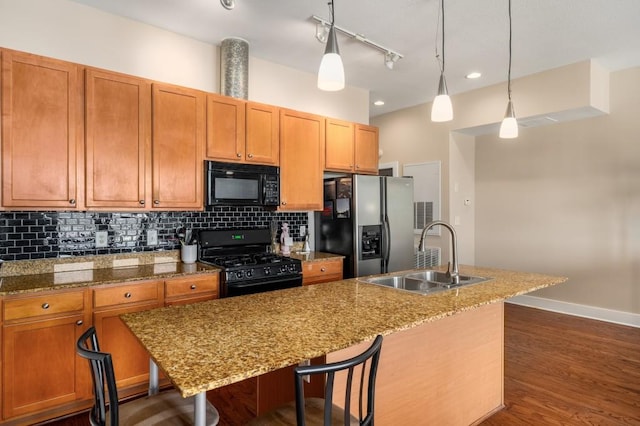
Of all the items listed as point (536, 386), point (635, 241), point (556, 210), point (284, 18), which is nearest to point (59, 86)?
point (284, 18)

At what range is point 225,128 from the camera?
3180 mm

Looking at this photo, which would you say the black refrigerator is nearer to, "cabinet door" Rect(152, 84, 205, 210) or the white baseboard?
"cabinet door" Rect(152, 84, 205, 210)

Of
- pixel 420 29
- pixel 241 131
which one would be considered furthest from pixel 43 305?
pixel 420 29

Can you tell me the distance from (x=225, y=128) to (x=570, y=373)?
356 cm

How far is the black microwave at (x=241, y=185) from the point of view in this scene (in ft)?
10.2

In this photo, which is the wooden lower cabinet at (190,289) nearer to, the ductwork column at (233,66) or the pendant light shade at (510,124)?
the ductwork column at (233,66)

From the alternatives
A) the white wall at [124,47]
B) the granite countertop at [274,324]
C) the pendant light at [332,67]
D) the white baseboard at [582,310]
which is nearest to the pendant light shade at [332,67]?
the pendant light at [332,67]

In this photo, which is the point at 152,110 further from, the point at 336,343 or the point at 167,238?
the point at 336,343

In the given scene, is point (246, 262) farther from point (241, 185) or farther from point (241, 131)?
point (241, 131)

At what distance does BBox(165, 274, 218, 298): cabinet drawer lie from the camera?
2.65 meters

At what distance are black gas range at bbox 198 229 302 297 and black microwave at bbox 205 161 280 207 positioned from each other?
394 mm

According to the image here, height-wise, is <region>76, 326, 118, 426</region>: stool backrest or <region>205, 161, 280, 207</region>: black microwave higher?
<region>205, 161, 280, 207</region>: black microwave

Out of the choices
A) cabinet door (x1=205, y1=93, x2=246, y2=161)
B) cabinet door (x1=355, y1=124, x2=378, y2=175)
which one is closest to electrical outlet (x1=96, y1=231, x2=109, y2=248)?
cabinet door (x1=205, y1=93, x2=246, y2=161)

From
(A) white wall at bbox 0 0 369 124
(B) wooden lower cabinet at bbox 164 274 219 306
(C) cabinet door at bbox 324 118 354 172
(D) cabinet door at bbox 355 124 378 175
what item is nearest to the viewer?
(A) white wall at bbox 0 0 369 124
